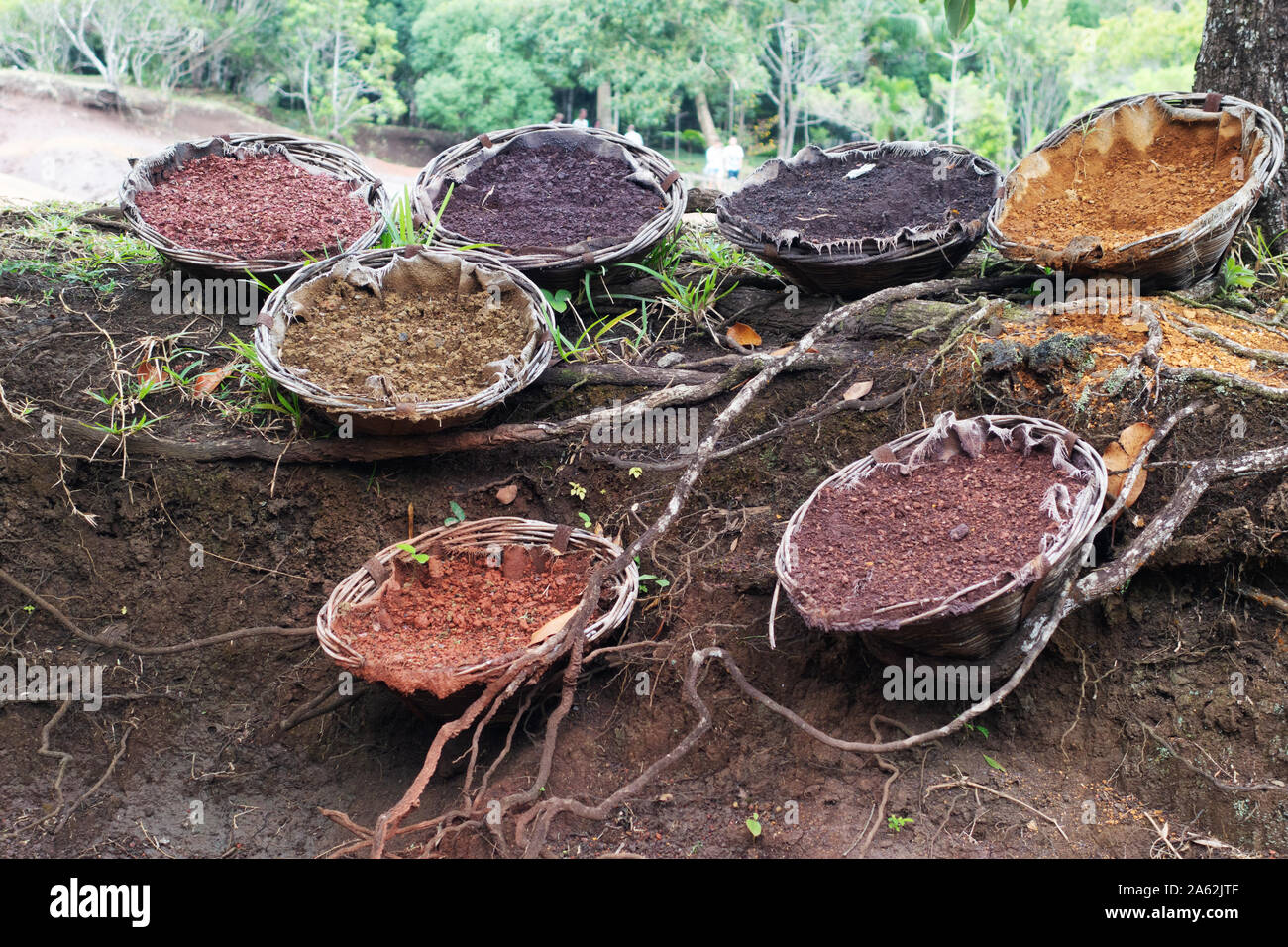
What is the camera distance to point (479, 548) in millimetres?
2484

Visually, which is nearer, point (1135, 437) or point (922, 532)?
point (922, 532)

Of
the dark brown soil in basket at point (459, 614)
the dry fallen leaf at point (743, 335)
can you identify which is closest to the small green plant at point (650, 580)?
the dark brown soil in basket at point (459, 614)

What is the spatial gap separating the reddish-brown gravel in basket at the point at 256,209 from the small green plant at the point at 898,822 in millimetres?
2280

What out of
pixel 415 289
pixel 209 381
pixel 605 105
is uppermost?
pixel 415 289

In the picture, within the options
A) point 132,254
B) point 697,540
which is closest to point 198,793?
point 697,540

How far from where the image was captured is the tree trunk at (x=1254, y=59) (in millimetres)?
2902

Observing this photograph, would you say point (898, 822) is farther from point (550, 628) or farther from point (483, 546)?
point (483, 546)

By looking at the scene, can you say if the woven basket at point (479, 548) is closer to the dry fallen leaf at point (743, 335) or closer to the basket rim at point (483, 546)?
the basket rim at point (483, 546)

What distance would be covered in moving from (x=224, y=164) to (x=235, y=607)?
1.67 metres

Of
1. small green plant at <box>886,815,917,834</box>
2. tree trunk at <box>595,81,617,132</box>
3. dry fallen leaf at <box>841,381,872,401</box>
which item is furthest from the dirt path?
small green plant at <box>886,815,917,834</box>

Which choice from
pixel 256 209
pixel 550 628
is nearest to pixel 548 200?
pixel 256 209

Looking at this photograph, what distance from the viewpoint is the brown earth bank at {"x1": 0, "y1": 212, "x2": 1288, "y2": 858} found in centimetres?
196

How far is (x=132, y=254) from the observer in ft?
11.1

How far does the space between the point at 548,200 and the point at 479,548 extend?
134 centimetres
